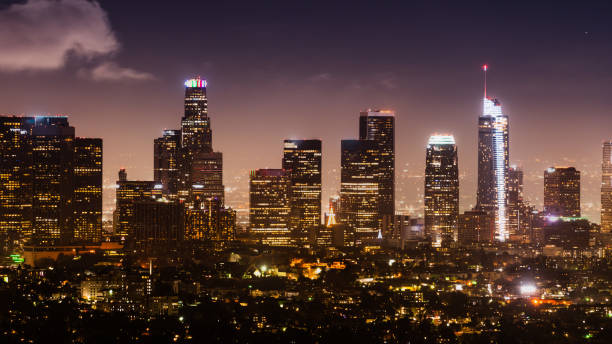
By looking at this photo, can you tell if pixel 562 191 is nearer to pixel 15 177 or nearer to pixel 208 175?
pixel 208 175

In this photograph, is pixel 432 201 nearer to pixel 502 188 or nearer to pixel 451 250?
pixel 502 188

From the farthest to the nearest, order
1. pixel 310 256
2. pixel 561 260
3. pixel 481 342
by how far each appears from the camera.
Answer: pixel 561 260 → pixel 310 256 → pixel 481 342

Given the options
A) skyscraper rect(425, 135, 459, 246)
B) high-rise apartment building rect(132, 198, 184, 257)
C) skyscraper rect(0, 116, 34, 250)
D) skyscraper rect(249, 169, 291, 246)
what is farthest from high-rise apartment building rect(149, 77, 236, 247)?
skyscraper rect(425, 135, 459, 246)

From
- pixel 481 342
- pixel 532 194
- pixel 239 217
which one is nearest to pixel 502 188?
pixel 532 194

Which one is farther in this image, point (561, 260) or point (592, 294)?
point (561, 260)

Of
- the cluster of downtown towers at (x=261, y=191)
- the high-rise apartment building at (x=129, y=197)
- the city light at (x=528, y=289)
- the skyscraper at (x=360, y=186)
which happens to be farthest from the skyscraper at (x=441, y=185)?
the city light at (x=528, y=289)

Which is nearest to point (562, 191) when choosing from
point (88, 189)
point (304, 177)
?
point (304, 177)
